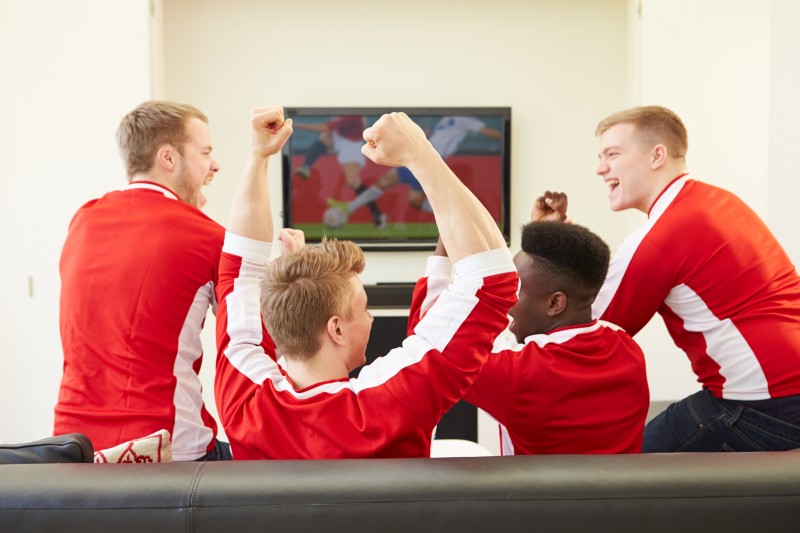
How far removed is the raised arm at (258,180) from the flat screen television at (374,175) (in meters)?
4.26

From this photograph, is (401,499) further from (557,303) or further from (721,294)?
(721,294)

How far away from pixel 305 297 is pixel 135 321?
66 cm

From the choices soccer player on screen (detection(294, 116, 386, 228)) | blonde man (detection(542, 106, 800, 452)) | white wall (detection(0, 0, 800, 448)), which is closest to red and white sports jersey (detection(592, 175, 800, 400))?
blonde man (detection(542, 106, 800, 452))

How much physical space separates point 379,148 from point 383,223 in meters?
4.68

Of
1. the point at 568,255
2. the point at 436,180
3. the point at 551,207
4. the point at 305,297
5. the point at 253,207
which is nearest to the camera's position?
the point at 436,180

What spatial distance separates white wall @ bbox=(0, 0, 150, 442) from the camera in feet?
15.3

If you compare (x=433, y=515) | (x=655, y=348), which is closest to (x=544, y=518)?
(x=433, y=515)

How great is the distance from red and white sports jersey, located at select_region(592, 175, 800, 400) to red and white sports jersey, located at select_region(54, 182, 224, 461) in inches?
40.4

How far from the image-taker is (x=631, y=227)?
558cm

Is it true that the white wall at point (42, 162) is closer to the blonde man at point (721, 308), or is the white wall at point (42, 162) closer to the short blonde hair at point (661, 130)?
the short blonde hair at point (661, 130)

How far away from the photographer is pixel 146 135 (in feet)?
6.78

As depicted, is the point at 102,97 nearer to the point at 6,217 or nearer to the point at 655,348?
the point at 6,217

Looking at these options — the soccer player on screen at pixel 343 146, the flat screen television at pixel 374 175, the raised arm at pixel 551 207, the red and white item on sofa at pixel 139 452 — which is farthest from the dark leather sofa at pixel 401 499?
the soccer player on screen at pixel 343 146

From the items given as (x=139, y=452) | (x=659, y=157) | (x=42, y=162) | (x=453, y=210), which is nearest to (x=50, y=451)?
(x=139, y=452)
